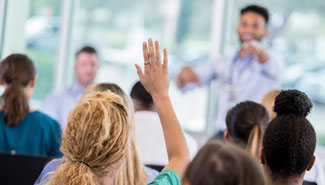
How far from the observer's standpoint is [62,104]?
4.58 metres

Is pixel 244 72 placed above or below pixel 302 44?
below

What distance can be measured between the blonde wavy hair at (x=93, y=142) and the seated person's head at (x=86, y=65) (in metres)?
3.02

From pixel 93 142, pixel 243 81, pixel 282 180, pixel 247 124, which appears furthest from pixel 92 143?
pixel 243 81

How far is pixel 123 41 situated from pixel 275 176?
4538 mm

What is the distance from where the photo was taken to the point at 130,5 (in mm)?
5859

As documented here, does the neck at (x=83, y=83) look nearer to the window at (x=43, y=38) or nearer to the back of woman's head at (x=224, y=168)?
the window at (x=43, y=38)

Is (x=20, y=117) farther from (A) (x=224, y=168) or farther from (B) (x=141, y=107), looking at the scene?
(A) (x=224, y=168)

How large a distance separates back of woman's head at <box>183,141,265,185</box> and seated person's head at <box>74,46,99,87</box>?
3641 millimetres

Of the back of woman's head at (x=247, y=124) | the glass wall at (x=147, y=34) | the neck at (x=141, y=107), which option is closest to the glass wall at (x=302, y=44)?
the glass wall at (x=147, y=34)

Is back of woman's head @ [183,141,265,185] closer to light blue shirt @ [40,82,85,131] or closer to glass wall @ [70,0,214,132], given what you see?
light blue shirt @ [40,82,85,131]

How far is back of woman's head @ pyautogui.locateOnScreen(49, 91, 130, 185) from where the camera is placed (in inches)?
58.1

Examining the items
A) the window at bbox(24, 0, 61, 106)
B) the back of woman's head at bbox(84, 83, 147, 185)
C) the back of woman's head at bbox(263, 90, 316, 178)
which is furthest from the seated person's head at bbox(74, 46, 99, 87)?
the back of woman's head at bbox(263, 90, 316, 178)

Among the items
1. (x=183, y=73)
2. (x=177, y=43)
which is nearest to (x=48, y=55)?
(x=177, y=43)

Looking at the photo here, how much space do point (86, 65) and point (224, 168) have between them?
3710 millimetres
